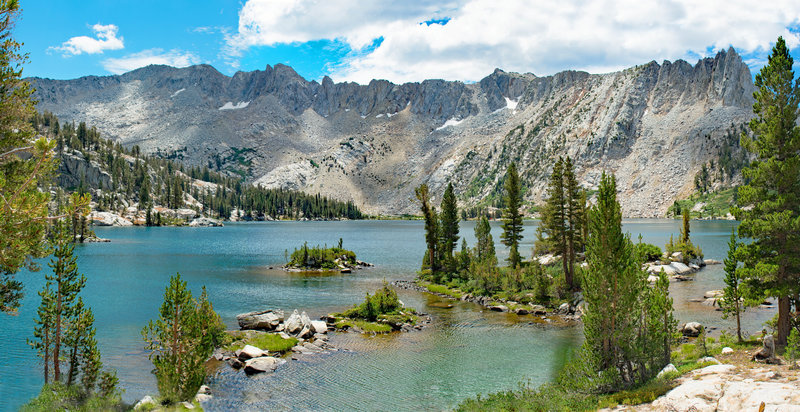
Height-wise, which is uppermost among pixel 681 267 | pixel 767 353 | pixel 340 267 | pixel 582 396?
pixel 767 353

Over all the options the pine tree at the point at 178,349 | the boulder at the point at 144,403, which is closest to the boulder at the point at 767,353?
the pine tree at the point at 178,349

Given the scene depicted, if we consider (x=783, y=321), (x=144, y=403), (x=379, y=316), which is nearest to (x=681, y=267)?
(x=783, y=321)

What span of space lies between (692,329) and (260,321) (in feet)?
124

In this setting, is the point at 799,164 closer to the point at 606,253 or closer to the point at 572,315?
the point at 606,253

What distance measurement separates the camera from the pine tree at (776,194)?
25.8 m

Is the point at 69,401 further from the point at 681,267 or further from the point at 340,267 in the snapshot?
the point at 681,267

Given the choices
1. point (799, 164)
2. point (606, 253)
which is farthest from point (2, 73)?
point (799, 164)

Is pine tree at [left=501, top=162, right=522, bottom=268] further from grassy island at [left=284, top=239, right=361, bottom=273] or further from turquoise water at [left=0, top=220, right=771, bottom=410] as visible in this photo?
grassy island at [left=284, top=239, right=361, bottom=273]

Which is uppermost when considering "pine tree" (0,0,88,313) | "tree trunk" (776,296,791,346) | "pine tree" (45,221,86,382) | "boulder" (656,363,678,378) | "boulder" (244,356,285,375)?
"pine tree" (0,0,88,313)

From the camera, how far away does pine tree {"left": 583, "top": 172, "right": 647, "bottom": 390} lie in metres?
23.8

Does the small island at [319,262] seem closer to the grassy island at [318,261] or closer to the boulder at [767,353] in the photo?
the grassy island at [318,261]

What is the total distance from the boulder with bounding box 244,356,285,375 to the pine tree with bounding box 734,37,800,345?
30.7 meters

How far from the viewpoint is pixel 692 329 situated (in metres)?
39.3

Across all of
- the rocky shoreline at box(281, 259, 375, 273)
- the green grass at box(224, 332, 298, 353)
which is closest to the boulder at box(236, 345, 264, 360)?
the green grass at box(224, 332, 298, 353)
